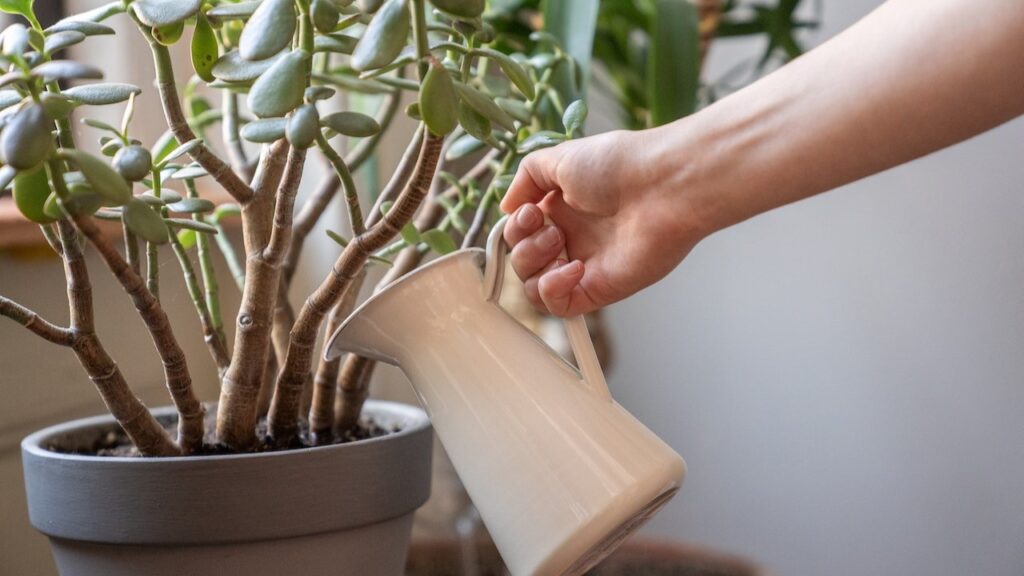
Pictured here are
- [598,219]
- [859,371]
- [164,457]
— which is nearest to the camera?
[164,457]

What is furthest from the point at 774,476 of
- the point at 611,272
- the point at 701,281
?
the point at 611,272

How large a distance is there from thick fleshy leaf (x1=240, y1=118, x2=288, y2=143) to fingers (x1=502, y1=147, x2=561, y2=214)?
196 millimetres

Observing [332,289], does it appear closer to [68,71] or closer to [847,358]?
[68,71]

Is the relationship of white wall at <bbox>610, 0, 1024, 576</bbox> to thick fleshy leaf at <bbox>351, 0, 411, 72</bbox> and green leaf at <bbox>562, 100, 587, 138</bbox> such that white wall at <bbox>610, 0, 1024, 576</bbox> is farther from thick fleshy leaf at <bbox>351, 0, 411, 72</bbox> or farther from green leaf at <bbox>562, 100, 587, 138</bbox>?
thick fleshy leaf at <bbox>351, 0, 411, 72</bbox>

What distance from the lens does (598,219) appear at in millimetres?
770

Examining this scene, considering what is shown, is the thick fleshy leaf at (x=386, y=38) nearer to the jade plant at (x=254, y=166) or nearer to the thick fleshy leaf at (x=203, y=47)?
the jade plant at (x=254, y=166)

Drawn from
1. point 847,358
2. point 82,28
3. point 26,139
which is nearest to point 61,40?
point 82,28

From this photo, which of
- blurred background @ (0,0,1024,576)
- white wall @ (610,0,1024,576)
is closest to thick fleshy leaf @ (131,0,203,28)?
blurred background @ (0,0,1024,576)

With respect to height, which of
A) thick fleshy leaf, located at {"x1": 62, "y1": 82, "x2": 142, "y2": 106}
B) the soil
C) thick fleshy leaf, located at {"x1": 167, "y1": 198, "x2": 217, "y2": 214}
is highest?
thick fleshy leaf, located at {"x1": 62, "y1": 82, "x2": 142, "y2": 106}

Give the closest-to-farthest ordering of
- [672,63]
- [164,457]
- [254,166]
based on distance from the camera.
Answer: [164,457], [254,166], [672,63]

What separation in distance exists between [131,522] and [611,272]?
37 cm

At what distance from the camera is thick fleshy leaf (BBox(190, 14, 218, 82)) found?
0.60 meters

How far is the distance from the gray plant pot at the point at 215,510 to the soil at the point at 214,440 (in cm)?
6

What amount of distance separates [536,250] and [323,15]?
0.26 metres
